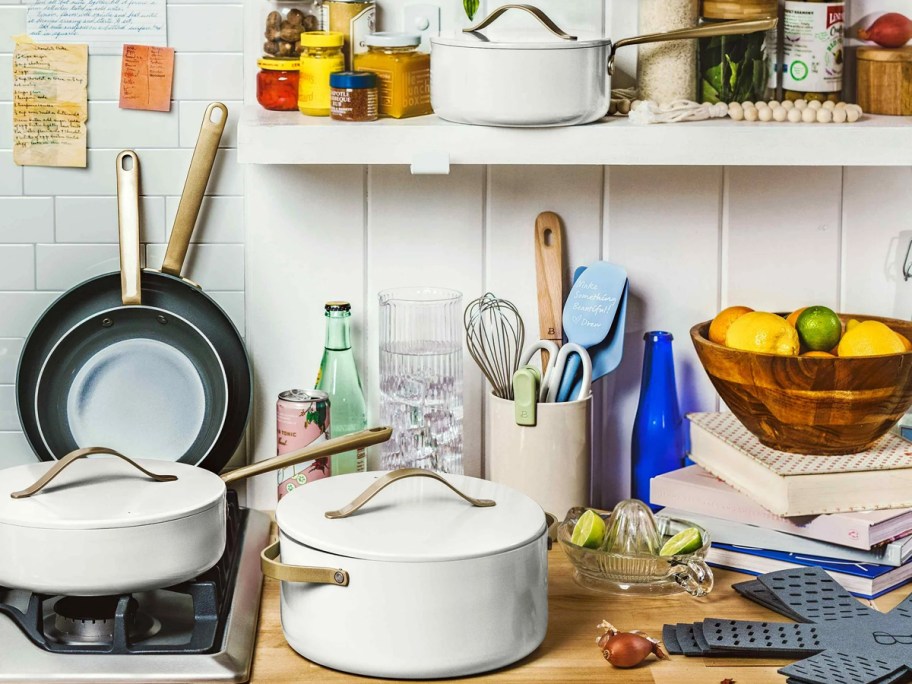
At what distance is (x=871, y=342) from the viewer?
1354 mm

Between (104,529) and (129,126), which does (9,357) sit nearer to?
(129,126)

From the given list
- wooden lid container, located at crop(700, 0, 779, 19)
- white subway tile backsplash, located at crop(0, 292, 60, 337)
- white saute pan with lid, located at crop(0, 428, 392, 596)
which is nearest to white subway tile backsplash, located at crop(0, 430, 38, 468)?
white subway tile backsplash, located at crop(0, 292, 60, 337)

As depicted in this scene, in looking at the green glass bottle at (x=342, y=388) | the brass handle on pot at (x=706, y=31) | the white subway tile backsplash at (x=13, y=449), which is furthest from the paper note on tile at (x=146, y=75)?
the brass handle on pot at (x=706, y=31)

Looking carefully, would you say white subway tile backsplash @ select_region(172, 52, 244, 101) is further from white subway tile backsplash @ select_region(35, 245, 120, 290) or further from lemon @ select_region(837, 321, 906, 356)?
lemon @ select_region(837, 321, 906, 356)

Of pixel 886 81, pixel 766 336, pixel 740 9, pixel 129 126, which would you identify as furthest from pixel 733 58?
pixel 129 126

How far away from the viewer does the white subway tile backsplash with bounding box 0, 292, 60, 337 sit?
5.24 feet

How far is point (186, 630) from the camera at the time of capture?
126cm

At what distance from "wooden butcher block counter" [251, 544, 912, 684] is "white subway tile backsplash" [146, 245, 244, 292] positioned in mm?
425

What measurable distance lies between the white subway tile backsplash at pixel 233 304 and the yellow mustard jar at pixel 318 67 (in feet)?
1.03

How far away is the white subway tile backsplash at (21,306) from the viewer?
5.24ft

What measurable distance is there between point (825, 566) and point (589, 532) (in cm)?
27

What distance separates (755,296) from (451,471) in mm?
468

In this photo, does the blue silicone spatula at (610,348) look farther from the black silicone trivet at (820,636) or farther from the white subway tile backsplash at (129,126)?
the white subway tile backsplash at (129,126)

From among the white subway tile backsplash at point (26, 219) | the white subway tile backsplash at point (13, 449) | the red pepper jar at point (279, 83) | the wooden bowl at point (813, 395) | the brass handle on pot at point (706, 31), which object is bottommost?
the white subway tile backsplash at point (13, 449)
